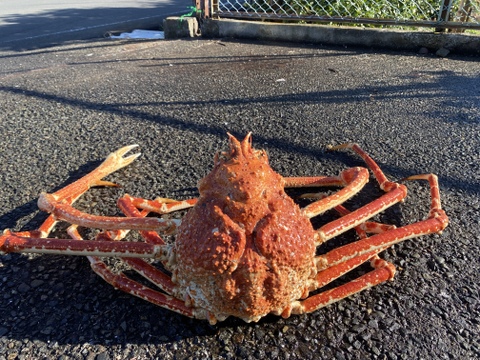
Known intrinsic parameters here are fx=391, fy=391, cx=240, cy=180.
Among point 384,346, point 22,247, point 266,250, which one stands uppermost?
point 266,250

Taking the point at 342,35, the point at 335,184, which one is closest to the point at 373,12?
the point at 342,35

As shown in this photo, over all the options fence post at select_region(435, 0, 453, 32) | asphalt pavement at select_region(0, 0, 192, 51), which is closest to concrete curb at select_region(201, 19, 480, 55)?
fence post at select_region(435, 0, 453, 32)

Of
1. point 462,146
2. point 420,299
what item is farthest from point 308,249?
point 462,146

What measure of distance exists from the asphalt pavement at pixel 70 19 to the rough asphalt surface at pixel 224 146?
1.46 m

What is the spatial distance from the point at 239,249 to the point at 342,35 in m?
5.34

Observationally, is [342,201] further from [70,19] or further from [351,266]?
[70,19]

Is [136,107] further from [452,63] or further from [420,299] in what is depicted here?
[452,63]

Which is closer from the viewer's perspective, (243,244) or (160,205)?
(243,244)

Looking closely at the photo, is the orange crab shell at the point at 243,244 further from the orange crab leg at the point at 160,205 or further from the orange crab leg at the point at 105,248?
the orange crab leg at the point at 160,205

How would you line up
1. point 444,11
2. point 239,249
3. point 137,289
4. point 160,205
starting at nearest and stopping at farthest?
1. point 239,249
2. point 137,289
3. point 160,205
4. point 444,11

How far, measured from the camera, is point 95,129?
11.7 feet

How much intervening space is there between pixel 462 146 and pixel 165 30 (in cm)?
544

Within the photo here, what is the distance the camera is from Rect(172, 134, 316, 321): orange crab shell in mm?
1443

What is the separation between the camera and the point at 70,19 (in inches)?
375
